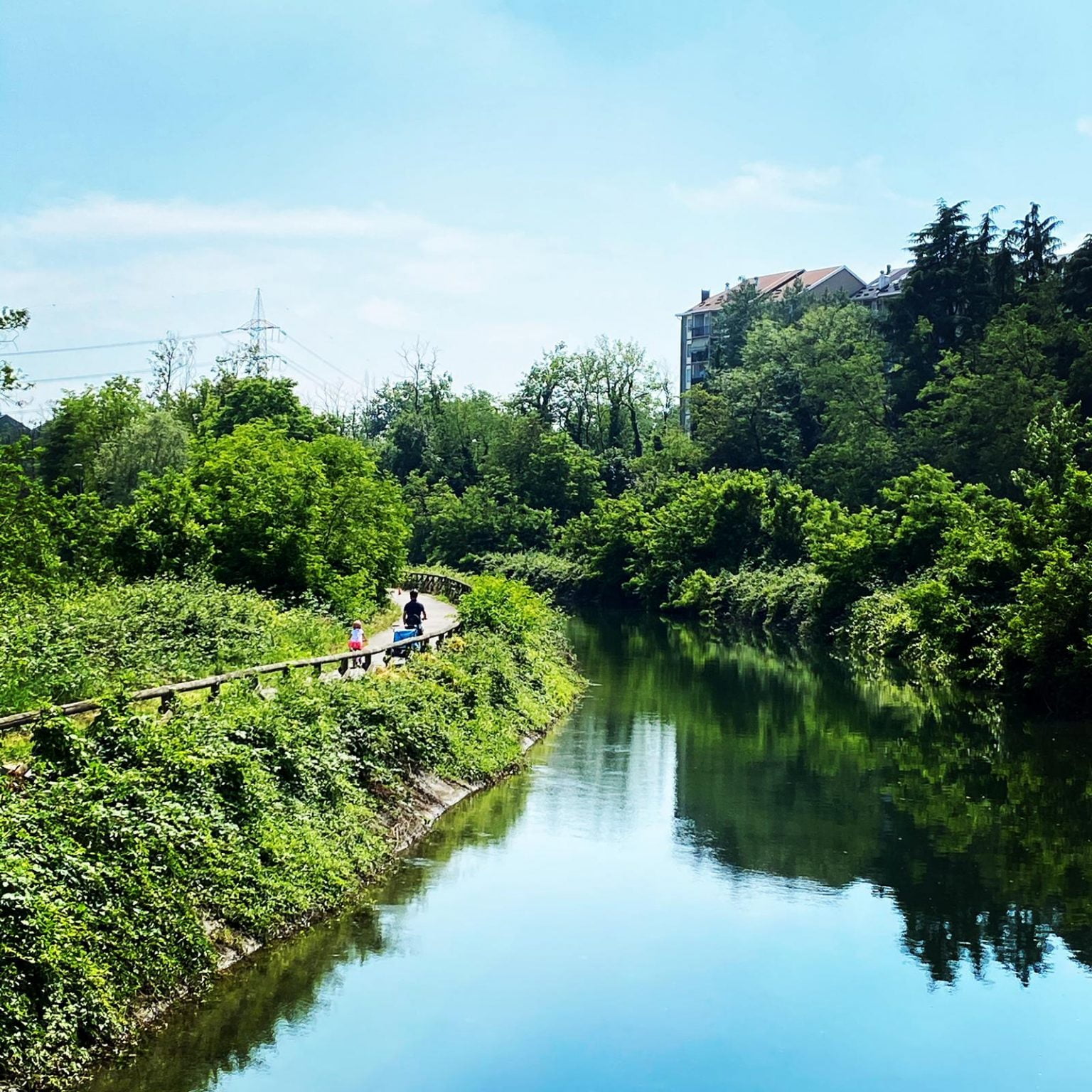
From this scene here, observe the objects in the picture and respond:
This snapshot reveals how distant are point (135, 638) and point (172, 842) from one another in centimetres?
1165

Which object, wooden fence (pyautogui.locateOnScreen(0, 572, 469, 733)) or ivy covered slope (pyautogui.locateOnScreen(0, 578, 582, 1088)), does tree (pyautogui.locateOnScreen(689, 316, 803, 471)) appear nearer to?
wooden fence (pyautogui.locateOnScreen(0, 572, 469, 733))

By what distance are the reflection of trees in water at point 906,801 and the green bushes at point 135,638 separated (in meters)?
9.24

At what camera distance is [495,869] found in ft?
63.1

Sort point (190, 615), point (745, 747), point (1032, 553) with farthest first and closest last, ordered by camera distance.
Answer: point (1032, 553)
point (745, 747)
point (190, 615)

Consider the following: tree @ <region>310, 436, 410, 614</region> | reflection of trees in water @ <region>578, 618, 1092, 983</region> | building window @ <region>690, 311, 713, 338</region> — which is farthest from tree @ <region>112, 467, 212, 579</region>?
building window @ <region>690, 311, 713, 338</region>

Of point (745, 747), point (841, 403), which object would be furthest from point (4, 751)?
point (841, 403)

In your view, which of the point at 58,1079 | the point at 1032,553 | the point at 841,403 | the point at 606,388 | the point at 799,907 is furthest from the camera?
the point at 606,388

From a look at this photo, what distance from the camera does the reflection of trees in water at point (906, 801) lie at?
18.0m

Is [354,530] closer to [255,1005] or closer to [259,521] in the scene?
[259,521]

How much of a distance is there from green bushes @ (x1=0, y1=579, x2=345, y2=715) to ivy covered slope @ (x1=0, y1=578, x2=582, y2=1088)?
2074mm

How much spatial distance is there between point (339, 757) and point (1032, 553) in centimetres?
2643

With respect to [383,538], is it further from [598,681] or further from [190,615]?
[190,615]

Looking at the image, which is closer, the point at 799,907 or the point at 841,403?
the point at 799,907

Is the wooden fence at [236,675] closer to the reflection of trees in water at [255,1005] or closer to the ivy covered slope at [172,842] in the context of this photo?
the ivy covered slope at [172,842]
